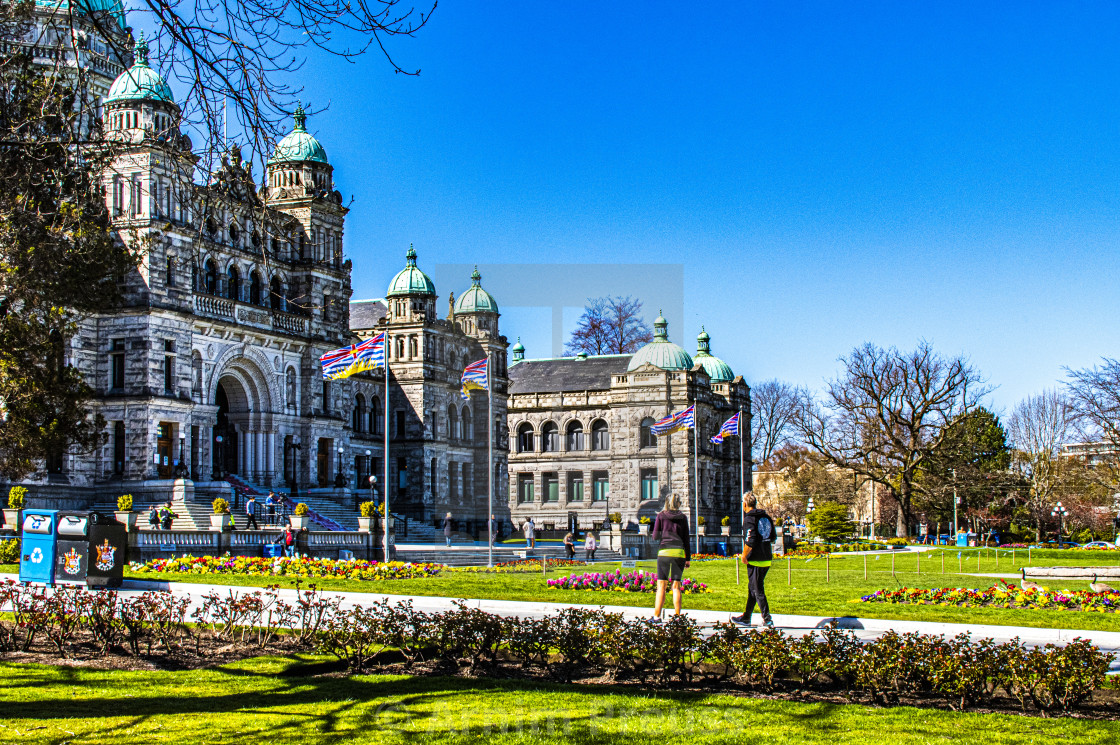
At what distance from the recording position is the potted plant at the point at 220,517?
Result: 122ft

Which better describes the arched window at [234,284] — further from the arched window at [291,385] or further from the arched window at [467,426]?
the arched window at [467,426]

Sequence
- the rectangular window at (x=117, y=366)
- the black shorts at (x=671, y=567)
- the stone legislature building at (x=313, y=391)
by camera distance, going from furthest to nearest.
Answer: the rectangular window at (x=117, y=366), the stone legislature building at (x=313, y=391), the black shorts at (x=671, y=567)

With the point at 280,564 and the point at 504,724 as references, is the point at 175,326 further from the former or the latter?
the point at 504,724

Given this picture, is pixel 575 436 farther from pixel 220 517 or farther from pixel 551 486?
pixel 220 517

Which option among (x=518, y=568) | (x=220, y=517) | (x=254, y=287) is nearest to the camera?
(x=518, y=568)

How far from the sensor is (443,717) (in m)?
9.60

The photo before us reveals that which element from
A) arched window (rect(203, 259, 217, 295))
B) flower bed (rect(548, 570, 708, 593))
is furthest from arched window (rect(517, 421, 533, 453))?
flower bed (rect(548, 570, 708, 593))

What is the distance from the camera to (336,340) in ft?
181

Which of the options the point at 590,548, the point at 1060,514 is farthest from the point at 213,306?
the point at 1060,514

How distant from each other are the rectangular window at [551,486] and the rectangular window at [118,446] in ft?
143

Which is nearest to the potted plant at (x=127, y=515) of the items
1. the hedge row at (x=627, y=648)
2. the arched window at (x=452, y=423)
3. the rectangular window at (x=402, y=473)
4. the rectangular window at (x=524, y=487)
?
the hedge row at (x=627, y=648)

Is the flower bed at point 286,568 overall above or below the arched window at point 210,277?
below

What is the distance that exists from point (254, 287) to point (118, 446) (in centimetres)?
1068

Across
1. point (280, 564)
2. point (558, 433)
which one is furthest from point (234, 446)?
point (558, 433)
